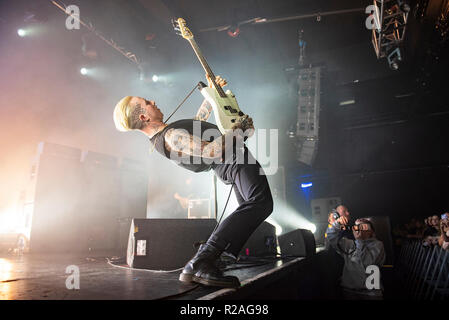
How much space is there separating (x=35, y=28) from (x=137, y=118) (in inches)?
224

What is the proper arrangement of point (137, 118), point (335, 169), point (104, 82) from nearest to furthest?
1. point (137, 118)
2. point (104, 82)
3. point (335, 169)

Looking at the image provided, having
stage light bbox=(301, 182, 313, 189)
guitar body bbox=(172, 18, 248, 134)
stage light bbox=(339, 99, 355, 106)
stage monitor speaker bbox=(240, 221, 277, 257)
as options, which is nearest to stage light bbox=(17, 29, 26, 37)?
guitar body bbox=(172, 18, 248, 134)

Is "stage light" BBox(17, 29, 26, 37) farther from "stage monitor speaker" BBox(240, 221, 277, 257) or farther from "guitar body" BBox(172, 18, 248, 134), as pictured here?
"stage monitor speaker" BBox(240, 221, 277, 257)

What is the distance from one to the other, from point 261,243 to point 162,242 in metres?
1.51

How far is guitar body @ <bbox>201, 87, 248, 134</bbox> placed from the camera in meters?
1.97

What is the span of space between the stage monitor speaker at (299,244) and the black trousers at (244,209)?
1360 millimetres

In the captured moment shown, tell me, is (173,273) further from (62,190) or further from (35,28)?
(35,28)

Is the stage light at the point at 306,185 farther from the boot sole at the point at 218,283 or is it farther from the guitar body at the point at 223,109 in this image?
the boot sole at the point at 218,283

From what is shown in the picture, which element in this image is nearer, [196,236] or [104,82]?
[196,236]

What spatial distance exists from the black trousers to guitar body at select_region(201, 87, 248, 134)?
0.28 meters

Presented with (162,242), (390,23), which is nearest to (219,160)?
(162,242)
